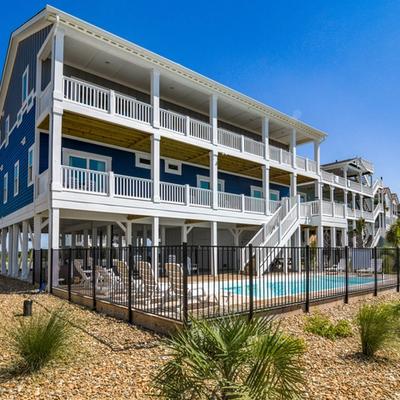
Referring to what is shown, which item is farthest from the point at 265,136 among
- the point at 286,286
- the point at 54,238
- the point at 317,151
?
the point at 54,238

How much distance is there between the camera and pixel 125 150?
18.1 metres

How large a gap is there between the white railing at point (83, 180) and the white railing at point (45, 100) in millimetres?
2605

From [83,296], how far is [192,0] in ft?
38.3

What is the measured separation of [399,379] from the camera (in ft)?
17.3

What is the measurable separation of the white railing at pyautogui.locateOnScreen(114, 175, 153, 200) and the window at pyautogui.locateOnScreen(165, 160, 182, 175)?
4.43 m

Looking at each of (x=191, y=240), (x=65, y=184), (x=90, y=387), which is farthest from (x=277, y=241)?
(x=90, y=387)

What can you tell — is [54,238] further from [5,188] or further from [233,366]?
[5,188]

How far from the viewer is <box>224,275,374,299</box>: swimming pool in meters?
8.41

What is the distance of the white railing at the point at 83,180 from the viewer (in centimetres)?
1316

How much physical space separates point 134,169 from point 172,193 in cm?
299

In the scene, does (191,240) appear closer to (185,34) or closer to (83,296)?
(185,34)

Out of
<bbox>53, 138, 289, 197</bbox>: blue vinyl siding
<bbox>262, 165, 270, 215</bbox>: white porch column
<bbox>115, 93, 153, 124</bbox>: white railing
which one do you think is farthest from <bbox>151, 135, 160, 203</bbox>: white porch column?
<bbox>262, 165, 270, 215</bbox>: white porch column

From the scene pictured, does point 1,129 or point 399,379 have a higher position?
point 1,129

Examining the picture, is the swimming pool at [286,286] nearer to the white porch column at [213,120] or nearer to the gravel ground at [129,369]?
the gravel ground at [129,369]
